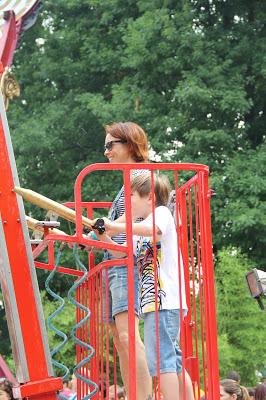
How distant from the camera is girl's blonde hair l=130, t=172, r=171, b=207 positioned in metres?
4.39

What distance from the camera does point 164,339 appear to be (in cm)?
422

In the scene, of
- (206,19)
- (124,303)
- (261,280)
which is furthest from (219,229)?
(124,303)

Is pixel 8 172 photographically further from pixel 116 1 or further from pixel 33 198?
pixel 116 1

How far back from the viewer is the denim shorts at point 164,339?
4164 millimetres

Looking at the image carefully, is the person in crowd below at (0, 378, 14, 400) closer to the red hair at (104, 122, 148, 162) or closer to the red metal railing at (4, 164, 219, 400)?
the red metal railing at (4, 164, 219, 400)

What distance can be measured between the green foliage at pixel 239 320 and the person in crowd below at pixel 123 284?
10.5 m

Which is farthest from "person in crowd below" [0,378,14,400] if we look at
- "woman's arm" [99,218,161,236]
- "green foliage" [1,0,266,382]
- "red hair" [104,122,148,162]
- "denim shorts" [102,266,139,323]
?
"green foliage" [1,0,266,382]

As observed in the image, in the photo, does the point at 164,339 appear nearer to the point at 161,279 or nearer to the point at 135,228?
the point at 161,279

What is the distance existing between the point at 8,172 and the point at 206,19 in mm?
A: 17766

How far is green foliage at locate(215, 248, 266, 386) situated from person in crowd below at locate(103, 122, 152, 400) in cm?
1055

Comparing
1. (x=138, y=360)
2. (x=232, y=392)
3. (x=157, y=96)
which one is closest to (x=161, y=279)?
(x=138, y=360)

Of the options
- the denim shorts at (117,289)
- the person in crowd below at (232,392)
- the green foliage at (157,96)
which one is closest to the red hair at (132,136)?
the denim shorts at (117,289)

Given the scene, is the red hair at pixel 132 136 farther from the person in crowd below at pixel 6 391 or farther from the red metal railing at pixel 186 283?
the person in crowd below at pixel 6 391

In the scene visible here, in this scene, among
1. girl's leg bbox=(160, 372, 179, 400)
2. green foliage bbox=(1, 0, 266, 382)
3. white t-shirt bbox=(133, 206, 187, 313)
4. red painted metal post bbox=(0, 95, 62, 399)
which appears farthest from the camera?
green foliage bbox=(1, 0, 266, 382)
